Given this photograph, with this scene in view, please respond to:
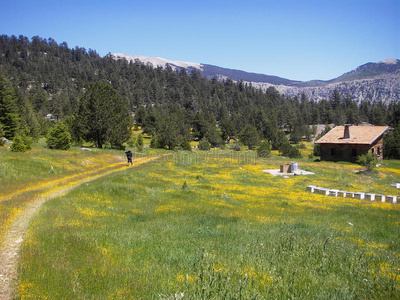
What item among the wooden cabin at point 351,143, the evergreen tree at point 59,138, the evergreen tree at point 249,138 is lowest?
the evergreen tree at point 249,138

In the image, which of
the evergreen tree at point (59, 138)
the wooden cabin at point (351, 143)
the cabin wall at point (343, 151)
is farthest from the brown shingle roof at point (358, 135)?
the evergreen tree at point (59, 138)

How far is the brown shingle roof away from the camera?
55.9 m

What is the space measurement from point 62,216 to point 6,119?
50.7m

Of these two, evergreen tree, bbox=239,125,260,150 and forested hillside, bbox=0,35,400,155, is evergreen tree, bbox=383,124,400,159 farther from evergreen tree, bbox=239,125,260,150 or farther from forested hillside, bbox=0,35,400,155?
evergreen tree, bbox=239,125,260,150

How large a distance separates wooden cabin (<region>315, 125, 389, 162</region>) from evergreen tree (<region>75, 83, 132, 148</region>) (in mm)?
44142

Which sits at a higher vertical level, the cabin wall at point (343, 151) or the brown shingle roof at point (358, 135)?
the brown shingle roof at point (358, 135)

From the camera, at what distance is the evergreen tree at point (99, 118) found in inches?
1961

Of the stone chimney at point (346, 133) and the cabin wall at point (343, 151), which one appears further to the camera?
the stone chimney at point (346, 133)

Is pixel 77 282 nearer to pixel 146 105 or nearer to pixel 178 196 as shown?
pixel 178 196

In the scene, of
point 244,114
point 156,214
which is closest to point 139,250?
point 156,214

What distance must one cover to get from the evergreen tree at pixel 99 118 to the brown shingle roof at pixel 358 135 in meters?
44.1

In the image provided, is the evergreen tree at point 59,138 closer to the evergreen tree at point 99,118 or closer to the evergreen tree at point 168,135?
the evergreen tree at point 99,118

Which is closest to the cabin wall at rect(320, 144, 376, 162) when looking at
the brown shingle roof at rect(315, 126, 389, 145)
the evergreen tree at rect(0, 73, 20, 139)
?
the brown shingle roof at rect(315, 126, 389, 145)

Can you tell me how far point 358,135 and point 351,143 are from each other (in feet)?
10.8
